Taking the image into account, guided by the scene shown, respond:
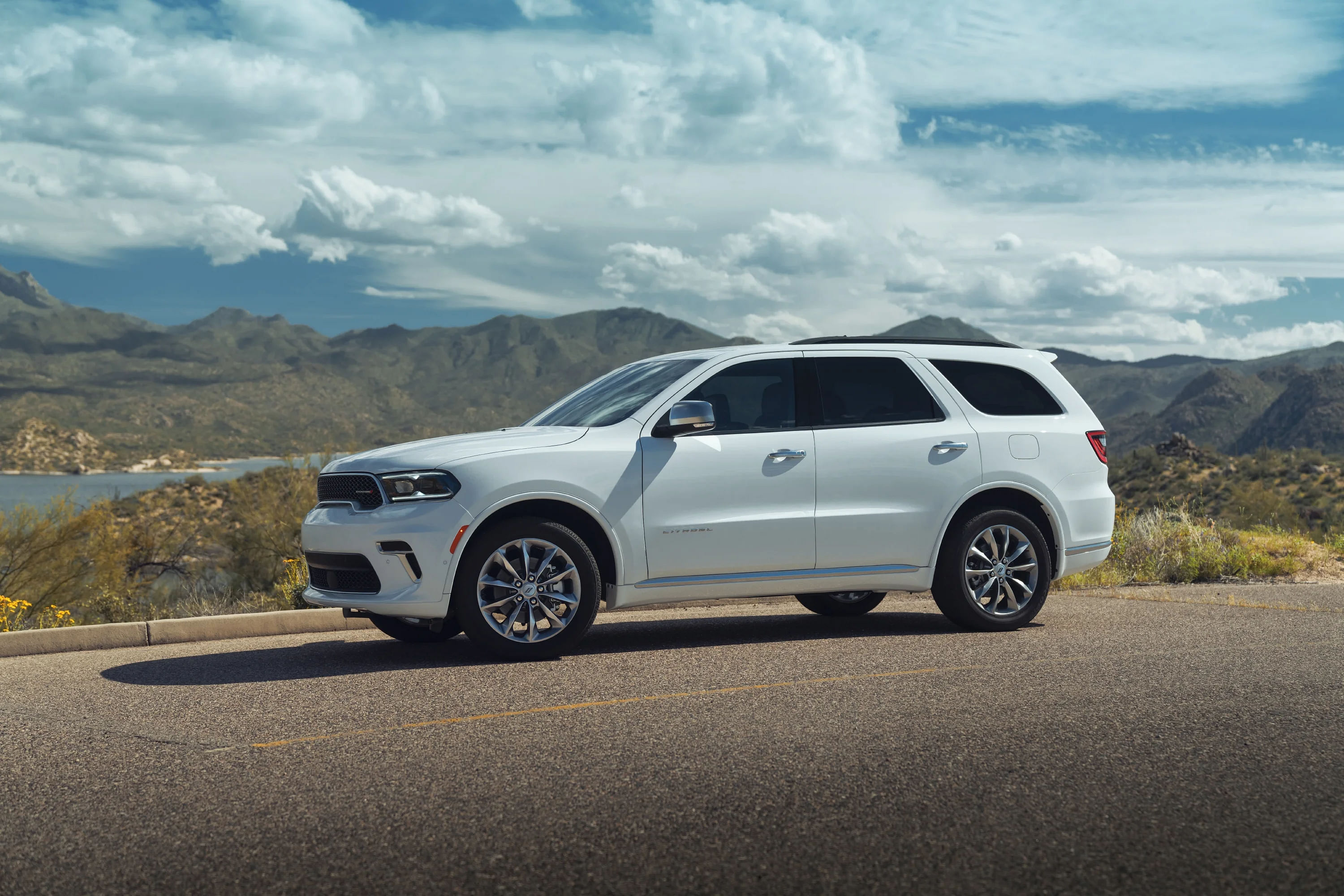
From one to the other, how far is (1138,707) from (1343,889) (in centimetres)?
234

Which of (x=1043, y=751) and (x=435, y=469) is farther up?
(x=435, y=469)

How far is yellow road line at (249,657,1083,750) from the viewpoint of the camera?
554 cm

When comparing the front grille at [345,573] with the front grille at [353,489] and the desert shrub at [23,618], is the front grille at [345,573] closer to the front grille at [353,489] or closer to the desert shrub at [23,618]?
the front grille at [353,489]

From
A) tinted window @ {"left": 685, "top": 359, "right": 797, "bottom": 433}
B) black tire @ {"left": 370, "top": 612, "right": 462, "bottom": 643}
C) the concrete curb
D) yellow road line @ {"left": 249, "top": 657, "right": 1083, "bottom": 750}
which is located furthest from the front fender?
the concrete curb

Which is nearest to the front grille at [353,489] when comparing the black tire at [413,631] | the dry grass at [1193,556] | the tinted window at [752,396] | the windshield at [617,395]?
the black tire at [413,631]

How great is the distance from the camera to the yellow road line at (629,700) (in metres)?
5.54

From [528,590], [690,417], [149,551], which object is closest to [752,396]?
[690,417]

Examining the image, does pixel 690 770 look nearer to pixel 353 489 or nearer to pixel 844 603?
pixel 353 489

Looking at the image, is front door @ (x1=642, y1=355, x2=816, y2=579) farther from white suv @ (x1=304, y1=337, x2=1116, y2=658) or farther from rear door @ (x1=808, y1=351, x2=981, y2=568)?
rear door @ (x1=808, y1=351, x2=981, y2=568)

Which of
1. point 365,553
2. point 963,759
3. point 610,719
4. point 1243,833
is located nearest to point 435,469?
point 365,553

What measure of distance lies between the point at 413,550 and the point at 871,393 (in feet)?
10.9

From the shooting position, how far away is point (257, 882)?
12.1 ft

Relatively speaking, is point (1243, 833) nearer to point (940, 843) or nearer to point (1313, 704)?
point (940, 843)

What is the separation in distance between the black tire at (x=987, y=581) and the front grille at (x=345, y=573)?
12.4ft
